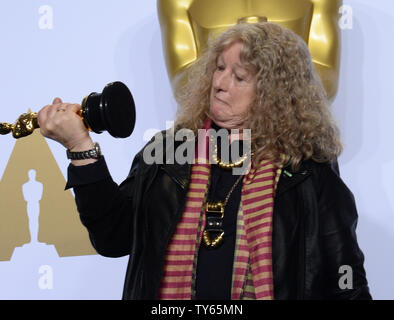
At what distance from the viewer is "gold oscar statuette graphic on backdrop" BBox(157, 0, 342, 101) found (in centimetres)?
162

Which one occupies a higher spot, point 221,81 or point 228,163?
point 221,81

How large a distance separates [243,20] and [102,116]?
814 millimetres

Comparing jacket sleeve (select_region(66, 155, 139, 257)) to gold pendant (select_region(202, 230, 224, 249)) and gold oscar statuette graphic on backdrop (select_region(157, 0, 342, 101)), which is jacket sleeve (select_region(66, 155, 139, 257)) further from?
gold oscar statuette graphic on backdrop (select_region(157, 0, 342, 101))

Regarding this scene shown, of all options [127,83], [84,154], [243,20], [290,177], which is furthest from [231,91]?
[127,83]

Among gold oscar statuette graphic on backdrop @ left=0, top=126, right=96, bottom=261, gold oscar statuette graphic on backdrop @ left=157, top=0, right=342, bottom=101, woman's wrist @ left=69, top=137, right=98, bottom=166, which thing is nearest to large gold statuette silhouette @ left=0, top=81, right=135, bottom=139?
woman's wrist @ left=69, top=137, right=98, bottom=166

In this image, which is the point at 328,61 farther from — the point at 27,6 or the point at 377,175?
the point at 27,6

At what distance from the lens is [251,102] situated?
1.11 m

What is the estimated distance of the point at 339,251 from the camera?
3.47 feet

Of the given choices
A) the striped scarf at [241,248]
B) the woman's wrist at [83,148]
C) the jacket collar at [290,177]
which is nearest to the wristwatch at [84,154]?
the woman's wrist at [83,148]

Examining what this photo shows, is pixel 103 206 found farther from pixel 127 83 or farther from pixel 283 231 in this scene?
pixel 127 83

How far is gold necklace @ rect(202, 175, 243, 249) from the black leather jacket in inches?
1.8

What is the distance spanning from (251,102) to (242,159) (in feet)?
0.32
